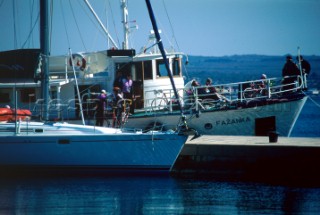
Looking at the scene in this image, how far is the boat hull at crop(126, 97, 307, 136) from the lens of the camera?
2538cm

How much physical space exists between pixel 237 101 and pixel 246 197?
621cm

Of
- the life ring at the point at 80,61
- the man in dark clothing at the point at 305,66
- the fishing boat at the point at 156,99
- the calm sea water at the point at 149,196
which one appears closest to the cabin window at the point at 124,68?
the fishing boat at the point at 156,99

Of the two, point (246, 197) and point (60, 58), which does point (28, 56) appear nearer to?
point (60, 58)

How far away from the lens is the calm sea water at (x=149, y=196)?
18922mm

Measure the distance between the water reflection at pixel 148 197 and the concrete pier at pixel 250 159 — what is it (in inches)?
19.3

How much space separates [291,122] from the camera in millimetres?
25984

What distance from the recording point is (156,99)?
1019 inches

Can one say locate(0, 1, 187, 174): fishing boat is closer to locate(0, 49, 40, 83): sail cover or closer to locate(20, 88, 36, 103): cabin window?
locate(0, 49, 40, 83): sail cover

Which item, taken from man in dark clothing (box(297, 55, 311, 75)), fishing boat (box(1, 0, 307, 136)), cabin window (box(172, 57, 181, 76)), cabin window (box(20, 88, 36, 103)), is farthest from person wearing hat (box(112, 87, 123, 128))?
man in dark clothing (box(297, 55, 311, 75))

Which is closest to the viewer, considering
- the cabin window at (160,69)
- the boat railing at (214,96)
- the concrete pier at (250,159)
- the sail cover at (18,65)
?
the concrete pier at (250,159)

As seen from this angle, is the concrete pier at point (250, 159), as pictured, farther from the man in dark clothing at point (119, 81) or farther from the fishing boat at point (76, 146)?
the man in dark clothing at point (119, 81)

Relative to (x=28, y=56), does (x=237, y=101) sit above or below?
below

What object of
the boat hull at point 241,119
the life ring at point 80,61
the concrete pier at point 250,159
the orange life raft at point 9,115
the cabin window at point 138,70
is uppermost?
the life ring at point 80,61

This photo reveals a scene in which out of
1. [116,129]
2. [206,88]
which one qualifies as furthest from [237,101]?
[116,129]
